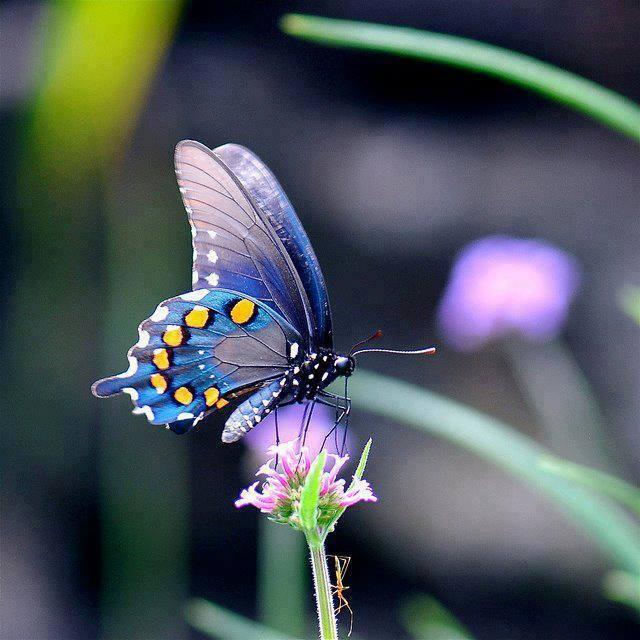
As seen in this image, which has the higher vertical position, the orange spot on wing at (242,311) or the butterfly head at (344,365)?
the orange spot on wing at (242,311)

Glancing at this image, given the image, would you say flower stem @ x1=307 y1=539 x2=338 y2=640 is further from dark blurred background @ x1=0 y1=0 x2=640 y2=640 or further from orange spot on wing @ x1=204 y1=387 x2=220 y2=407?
dark blurred background @ x1=0 y1=0 x2=640 y2=640

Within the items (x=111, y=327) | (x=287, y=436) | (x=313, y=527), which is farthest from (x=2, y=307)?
(x=313, y=527)

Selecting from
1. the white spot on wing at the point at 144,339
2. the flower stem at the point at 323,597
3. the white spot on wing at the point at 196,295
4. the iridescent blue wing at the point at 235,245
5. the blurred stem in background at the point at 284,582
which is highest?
the iridescent blue wing at the point at 235,245

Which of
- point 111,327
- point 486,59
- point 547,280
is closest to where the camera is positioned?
point 486,59

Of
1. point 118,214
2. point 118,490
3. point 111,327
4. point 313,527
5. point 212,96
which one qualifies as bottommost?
point 118,490

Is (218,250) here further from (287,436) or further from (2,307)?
(2,307)

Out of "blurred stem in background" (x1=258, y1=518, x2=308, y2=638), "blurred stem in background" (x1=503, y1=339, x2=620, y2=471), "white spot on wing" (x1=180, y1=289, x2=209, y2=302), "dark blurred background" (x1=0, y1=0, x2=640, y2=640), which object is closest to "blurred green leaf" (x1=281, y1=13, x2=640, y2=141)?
"white spot on wing" (x1=180, y1=289, x2=209, y2=302)

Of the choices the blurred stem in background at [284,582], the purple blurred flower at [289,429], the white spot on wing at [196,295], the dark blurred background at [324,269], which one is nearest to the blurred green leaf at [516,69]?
the white spot on wing at [196,295]

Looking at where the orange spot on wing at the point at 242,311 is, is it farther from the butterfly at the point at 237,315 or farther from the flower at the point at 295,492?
the flower at the point at 295,492
